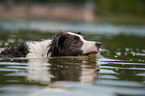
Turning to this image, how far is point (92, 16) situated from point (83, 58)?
59.3 meters

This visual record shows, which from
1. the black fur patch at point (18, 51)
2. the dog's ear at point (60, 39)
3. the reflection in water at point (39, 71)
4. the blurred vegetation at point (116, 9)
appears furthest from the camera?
the blurred vegetation at point (116, 9)

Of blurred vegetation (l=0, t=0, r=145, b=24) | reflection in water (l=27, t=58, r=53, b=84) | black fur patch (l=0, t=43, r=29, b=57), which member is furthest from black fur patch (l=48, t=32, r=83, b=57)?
blurred vegetation (l=0, t=0, r=145, b=24)

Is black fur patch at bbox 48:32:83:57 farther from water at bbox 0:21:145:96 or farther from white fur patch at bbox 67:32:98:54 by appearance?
water at bbox 0:21:145:96

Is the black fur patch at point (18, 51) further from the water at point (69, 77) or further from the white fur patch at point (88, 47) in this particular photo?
the white fur patch at point (88, 47)

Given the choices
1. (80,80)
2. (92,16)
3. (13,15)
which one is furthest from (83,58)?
A: (92,16)

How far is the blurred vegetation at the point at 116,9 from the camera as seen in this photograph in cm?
6888

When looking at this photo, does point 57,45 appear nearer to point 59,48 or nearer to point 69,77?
point 59,48

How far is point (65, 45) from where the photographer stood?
9695 mm

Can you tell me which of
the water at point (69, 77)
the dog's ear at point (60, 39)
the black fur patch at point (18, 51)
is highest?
the dog's ear at point (60, 39)

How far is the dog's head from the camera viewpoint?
9.57 m

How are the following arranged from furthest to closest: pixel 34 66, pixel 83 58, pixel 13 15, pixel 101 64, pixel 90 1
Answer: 1. pixel 90 1
2. pixel 13 15
3. pixel 83 58
4. pixel 101 64
5. pixel 34 66

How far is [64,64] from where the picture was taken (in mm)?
8742

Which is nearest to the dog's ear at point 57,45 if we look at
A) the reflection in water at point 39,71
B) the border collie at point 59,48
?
the border collie at point 59,48

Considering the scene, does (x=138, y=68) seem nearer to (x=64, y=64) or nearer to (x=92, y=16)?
(x=64, y=64)
